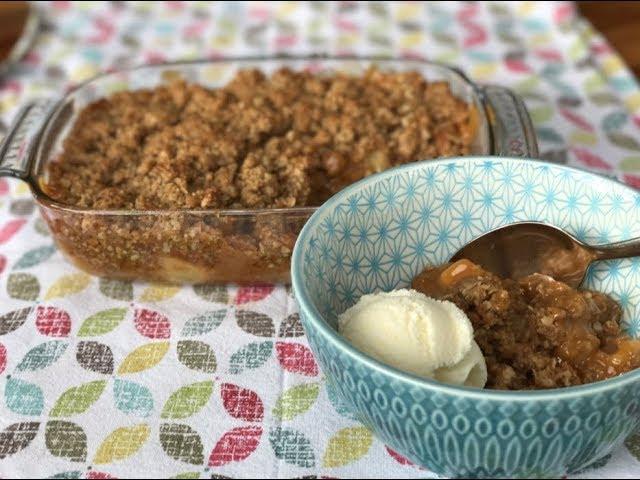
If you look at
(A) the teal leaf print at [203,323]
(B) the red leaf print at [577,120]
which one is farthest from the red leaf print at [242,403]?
(B) the red leaf print at [577,120]

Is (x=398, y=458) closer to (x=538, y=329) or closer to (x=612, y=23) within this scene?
(x=538, y=329)

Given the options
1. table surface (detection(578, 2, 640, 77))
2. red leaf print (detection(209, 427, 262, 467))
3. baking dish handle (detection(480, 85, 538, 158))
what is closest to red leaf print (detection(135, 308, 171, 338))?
red leaf print (detection(209, 427, 262, 467))

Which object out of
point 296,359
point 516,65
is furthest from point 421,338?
point 516,65

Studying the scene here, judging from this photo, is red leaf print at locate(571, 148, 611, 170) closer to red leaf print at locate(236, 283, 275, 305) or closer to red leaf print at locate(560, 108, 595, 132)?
red leaf print at locate(560, 108, 595, 132)

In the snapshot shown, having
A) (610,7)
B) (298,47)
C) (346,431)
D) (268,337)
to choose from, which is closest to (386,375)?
(346,431)

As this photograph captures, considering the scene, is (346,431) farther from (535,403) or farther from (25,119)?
(25,119)

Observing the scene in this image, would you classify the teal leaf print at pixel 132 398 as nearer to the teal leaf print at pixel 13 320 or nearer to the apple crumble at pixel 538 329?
the teal leaf print at pixel 13 320
